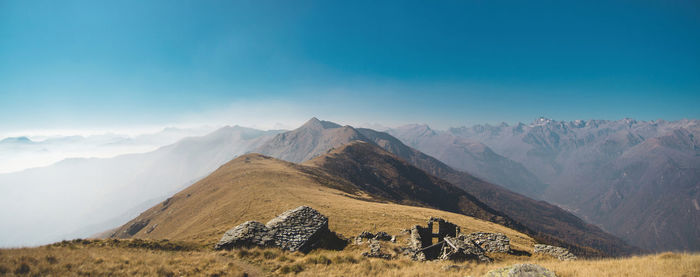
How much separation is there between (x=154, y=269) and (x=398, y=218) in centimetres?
2802

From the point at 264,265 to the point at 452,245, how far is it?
12238mm

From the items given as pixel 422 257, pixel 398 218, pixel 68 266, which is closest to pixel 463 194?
pixel 398 218

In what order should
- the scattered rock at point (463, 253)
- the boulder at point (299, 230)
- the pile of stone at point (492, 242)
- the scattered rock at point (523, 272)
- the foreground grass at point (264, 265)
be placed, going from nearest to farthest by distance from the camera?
1. the scattered rock at point (523, 272)
2. the foreground grass at point (264, 265)
3. the scattered rock at point (463, 253)
4. the boulder at point (299, 230)
5. the pile of stone at point (492, 242)

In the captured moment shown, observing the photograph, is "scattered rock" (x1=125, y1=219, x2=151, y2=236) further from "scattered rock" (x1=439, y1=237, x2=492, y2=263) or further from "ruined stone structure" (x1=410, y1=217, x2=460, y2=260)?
"scattered rock" (x1=439, y1=237, x2=492, y2=263)

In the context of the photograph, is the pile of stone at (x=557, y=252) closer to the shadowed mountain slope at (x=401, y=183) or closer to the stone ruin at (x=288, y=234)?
the stone ruin at (x=288, y=234)

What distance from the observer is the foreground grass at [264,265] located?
35.4 feet

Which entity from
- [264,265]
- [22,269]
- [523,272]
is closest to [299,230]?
[264,265]

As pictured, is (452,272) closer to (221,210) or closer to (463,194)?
(221,210)

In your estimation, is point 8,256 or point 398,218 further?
point 398,218

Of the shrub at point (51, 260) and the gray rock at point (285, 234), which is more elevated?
the shrub at point (51, 260)

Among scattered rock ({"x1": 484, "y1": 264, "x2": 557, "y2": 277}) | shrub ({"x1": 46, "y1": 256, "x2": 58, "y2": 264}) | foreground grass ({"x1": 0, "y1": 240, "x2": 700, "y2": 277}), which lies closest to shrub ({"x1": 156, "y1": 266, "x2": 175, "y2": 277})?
foreground grass ({"x1": 0, "y1": 240, "x2": 700, "y2": 277})

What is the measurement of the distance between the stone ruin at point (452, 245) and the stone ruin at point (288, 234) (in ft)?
20.0

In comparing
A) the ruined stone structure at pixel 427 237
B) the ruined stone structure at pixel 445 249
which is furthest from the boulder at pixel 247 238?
the ruined stone structure at pixel 427 237

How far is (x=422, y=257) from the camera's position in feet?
51.5
